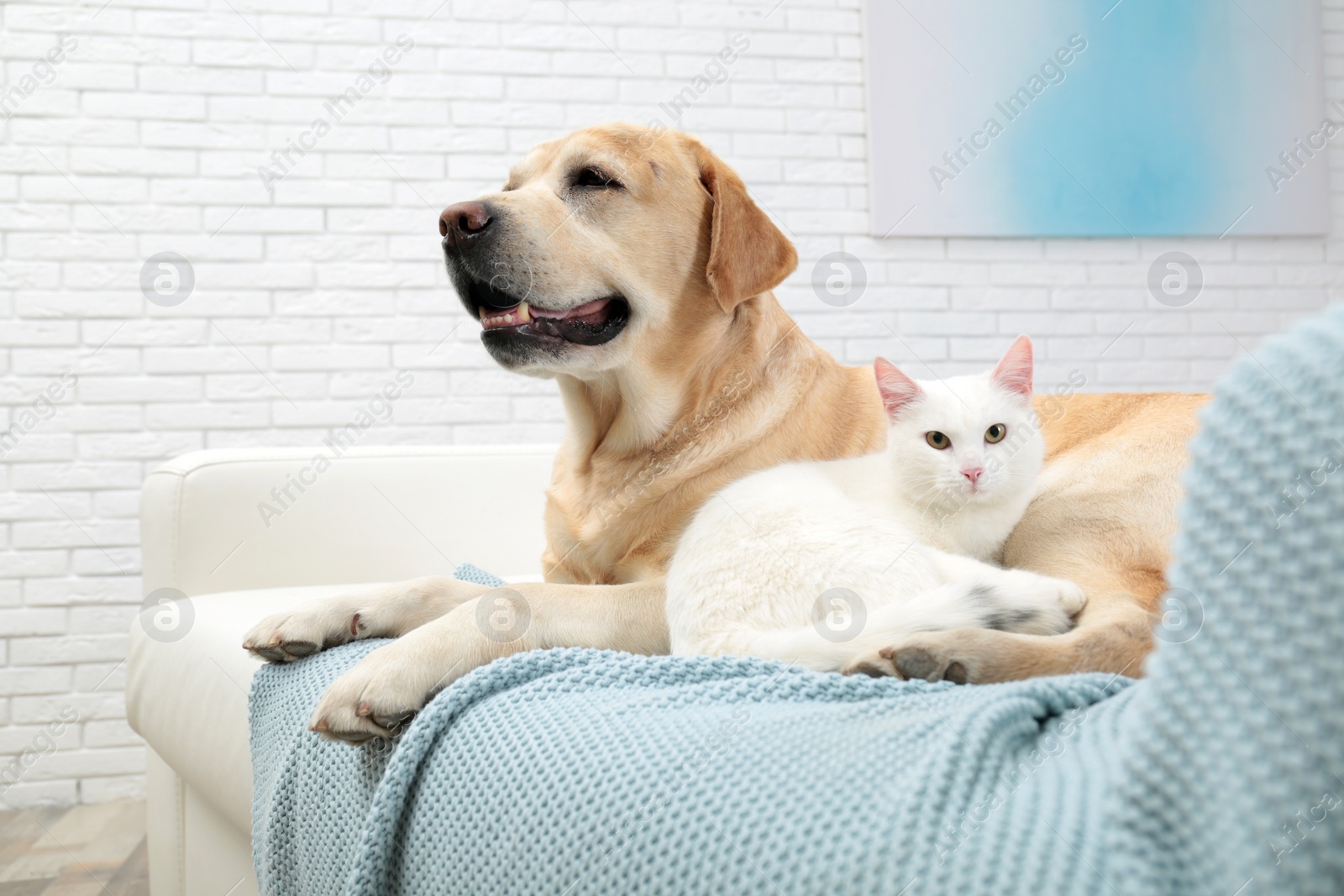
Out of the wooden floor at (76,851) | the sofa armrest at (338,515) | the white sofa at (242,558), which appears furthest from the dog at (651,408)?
the wooden floor at (76,851)

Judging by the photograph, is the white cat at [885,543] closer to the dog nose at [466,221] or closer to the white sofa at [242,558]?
the dog nose at [466,221]

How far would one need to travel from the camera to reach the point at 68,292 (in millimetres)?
2891

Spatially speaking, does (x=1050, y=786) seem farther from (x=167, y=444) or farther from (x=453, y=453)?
(x=167, y=444)

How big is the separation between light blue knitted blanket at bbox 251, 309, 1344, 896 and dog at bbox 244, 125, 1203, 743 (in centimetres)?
22

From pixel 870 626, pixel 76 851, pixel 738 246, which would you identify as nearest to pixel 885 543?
pixel 870 626

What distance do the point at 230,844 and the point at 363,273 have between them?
1.99 meters

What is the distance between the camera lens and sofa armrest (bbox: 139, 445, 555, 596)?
1869 mm

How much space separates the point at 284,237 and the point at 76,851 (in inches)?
70.5

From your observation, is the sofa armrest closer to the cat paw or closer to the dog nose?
the dog nose

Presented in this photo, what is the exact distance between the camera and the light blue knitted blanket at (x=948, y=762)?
0.40m

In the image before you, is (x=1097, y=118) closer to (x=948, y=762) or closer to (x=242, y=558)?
(x=242, y=558)

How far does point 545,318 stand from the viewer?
51.8 inches

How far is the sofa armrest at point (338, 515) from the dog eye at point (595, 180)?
0.69m

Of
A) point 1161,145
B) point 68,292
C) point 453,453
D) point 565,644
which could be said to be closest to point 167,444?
point 68,292
